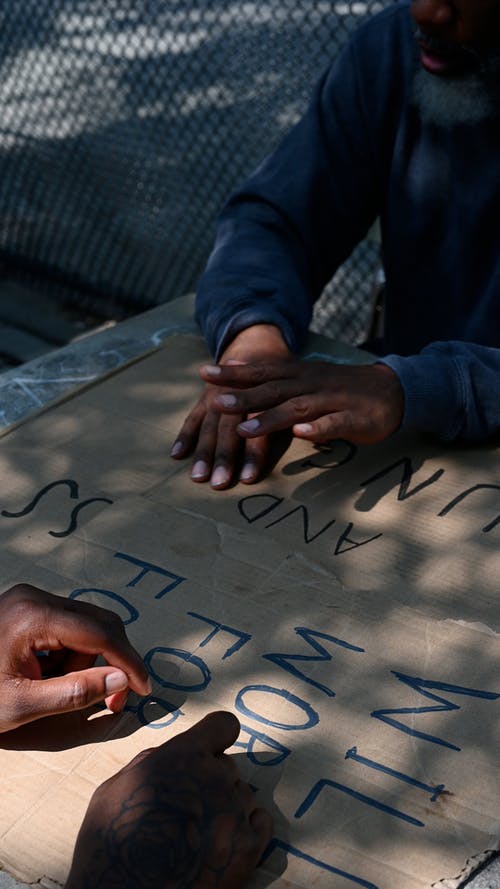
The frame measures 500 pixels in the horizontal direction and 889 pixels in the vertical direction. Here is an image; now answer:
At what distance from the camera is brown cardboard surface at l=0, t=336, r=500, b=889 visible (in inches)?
36.1

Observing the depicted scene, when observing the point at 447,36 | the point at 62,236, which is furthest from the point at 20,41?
the point at 447,36

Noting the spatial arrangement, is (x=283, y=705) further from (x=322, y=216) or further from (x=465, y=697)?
(x=322, y=216)

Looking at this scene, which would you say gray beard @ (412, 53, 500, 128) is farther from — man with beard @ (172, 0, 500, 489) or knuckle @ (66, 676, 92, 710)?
knuckle @ (66, 676, 92, 710)

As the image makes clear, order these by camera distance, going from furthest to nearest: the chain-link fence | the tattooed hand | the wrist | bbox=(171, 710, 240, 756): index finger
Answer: the chain-link fence < the wrist < bbox=(171, 710, 240, 756): index finger < the tattooed hand

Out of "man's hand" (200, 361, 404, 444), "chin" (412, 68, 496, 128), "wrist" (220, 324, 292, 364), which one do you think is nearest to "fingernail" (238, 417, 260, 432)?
"man's hand" (200, 361, 404, 444)

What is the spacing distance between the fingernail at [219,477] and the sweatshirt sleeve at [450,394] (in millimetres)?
260

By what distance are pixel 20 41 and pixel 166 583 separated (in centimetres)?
273

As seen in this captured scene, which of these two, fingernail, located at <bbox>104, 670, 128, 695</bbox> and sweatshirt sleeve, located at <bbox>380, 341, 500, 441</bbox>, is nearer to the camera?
fingernail, located at <bbox>104, 670, 128, 695</bbox>

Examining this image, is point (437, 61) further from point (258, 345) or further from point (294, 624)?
→ point (294, 624)

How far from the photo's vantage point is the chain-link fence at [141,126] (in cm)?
288

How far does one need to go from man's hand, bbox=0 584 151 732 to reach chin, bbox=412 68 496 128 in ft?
3.39

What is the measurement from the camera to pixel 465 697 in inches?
41.0

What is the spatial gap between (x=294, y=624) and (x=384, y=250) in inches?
39.1

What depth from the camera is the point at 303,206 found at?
181cm
